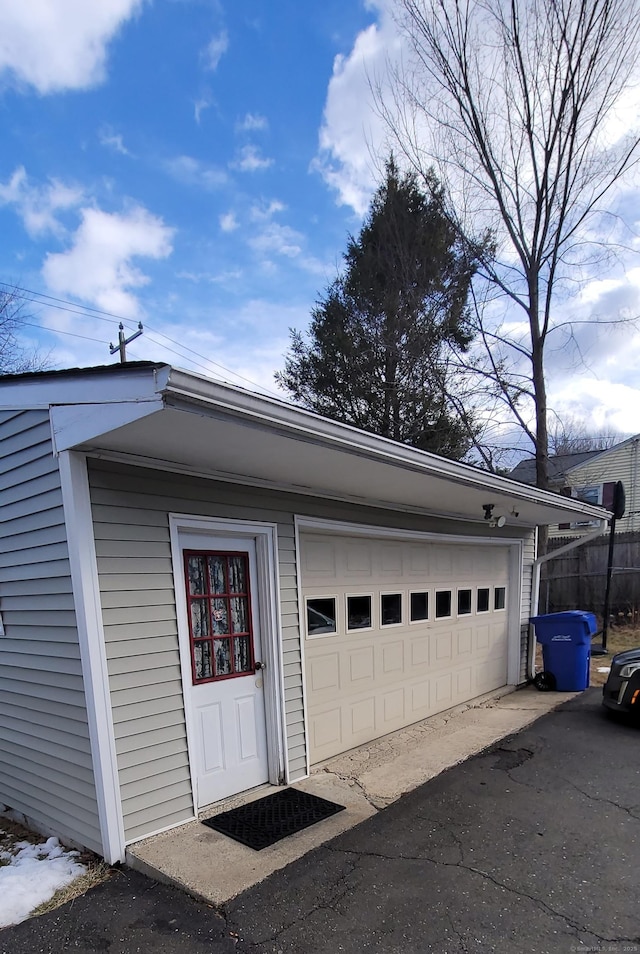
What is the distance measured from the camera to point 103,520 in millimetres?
2971

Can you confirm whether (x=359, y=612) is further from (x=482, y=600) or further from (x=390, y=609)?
(x=482, y=600)

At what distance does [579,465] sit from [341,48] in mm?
15801

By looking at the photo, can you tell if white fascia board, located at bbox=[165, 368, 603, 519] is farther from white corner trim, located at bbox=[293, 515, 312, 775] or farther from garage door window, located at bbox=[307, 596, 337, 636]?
garage door window, located at bbox=[307, 596, 337, 636]

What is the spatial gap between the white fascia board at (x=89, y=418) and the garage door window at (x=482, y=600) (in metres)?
5.42

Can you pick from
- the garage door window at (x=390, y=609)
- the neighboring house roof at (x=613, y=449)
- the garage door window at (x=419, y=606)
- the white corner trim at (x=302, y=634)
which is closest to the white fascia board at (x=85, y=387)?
the white corner trim at (x=302, y=634)

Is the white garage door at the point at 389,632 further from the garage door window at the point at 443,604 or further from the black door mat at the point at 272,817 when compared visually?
the black door mat at the point at 272,817

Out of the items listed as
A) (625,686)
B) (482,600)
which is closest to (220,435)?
(625,686)

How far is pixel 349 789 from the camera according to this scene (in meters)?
3.85

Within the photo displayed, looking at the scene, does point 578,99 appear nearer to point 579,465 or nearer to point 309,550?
point 309,550

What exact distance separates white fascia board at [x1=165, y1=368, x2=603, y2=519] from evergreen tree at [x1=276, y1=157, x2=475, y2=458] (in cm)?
680

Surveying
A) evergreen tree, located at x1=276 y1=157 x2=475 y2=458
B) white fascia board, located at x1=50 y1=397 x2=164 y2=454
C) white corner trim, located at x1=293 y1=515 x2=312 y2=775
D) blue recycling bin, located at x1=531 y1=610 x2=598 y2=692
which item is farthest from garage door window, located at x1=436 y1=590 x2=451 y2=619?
evergreen tree, located at x1=276 y1=157 x2=475 y2=458

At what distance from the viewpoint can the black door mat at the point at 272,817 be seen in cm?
311

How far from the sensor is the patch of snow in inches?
101

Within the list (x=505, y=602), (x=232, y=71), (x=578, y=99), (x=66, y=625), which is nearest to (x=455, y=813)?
(x=66, y=625)
